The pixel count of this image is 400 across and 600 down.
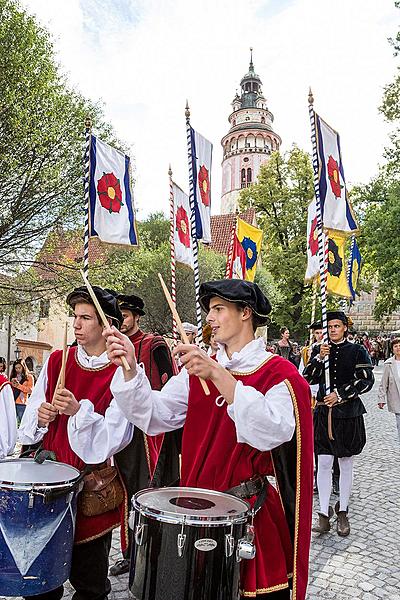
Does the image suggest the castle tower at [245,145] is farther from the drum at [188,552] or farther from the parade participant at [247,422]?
the drum at [188,552]

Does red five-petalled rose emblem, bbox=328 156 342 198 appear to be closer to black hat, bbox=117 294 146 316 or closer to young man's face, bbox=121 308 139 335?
black hat, bbox=117 294 146 316

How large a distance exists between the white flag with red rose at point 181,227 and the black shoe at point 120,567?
4232mm

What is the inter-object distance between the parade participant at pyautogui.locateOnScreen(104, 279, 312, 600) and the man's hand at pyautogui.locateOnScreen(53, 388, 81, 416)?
284 mm

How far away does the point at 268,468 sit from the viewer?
2.48 metres

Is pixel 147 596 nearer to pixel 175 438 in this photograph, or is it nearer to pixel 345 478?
pixel 175 438

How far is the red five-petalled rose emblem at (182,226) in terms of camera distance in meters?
8.02

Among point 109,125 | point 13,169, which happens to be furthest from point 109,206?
point 109,125

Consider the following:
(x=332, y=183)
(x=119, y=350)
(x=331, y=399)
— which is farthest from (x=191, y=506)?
(x=332, y=183)

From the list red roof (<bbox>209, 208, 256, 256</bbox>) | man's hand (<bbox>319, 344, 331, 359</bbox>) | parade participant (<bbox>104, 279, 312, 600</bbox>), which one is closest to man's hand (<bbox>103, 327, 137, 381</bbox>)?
parade participant (<bbox>104, 279, 312, 600</bbox>)

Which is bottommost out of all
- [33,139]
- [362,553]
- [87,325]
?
[362,553]

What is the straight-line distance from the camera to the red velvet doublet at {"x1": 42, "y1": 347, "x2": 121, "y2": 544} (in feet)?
9.57

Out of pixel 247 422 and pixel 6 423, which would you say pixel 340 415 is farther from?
pixel 247 422

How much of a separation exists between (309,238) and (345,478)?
4664 millimetres

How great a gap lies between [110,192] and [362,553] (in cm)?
460
